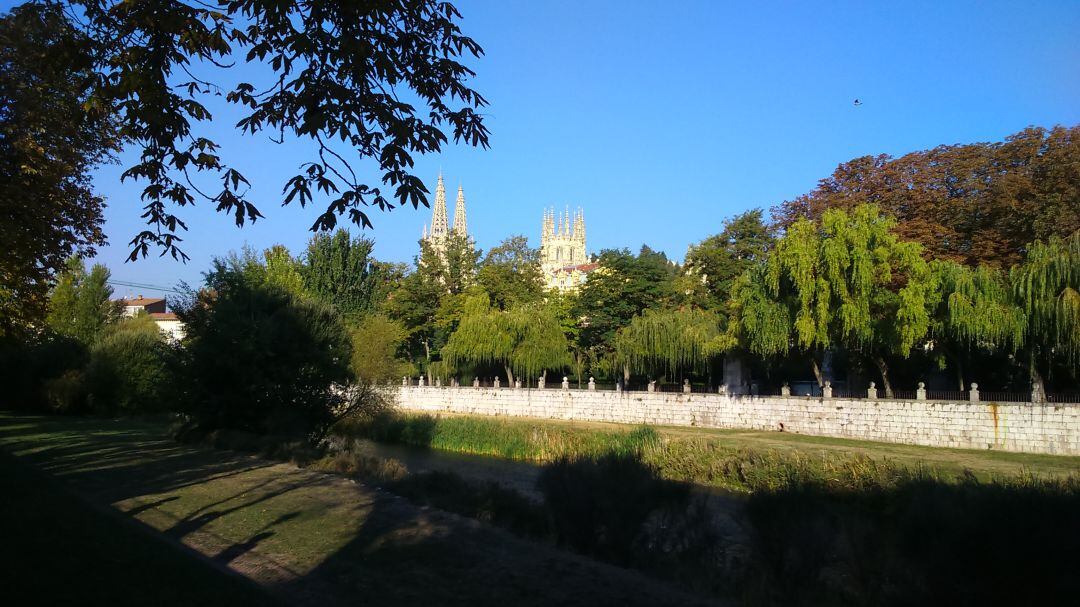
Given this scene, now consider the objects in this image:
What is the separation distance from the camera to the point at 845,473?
63.0ft

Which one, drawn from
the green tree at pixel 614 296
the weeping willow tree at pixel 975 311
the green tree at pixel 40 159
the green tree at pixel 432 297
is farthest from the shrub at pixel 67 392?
the weeping willow tree at pixel 975 311

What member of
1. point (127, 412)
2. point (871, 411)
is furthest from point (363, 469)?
point (127, 412)

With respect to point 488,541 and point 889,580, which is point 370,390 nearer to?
point 488,541

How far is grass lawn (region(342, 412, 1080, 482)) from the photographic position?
21578 millimetres

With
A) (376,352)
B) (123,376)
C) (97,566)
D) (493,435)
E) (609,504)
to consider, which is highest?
(376,352)

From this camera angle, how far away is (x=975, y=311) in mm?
26797

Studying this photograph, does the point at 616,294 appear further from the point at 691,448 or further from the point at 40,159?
the point at 40,159

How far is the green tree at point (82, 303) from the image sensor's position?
52219 mm

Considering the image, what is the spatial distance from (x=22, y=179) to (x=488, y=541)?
39.6 feet

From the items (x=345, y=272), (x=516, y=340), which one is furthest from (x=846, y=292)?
(x=345, y=272)

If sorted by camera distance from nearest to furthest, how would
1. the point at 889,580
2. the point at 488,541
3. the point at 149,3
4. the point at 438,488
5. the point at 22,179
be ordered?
the point at 149,3, the point at 889,580, the point at 488,541, the point at 438,488, the point at 22,179

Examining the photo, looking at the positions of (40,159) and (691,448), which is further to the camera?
(691,448)

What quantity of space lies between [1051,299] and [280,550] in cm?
2582

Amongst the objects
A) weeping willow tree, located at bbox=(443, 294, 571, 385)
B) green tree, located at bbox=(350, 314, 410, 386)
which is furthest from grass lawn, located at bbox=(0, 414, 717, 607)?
weeping willow tree, located at bbox=(443, 294, 571, 385)
